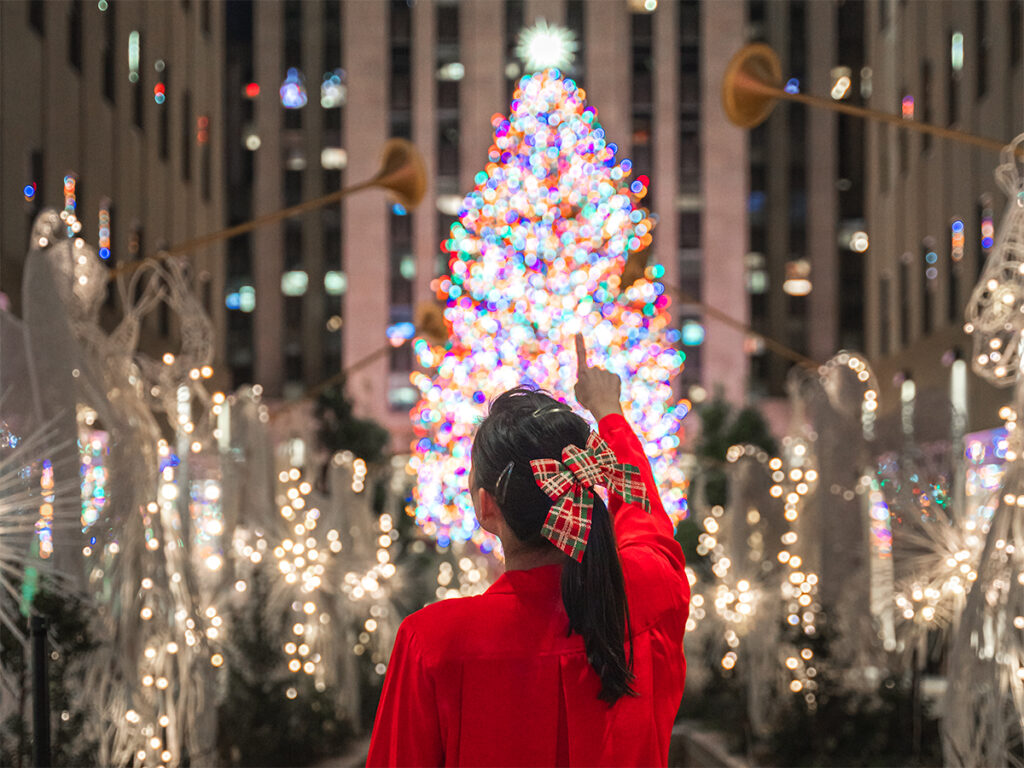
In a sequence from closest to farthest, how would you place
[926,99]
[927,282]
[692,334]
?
[926,99]
[927,282]
[692,334]

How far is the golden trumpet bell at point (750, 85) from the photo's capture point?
7.19 m

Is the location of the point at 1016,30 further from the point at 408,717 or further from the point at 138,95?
the point at 408,717

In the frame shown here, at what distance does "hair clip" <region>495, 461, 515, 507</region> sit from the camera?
241 centimetres

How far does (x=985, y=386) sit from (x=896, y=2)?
11870mm

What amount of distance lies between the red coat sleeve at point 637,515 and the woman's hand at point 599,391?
0.05m

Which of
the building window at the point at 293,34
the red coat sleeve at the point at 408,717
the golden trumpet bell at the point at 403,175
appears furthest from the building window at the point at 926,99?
the building window at the point at 293,34

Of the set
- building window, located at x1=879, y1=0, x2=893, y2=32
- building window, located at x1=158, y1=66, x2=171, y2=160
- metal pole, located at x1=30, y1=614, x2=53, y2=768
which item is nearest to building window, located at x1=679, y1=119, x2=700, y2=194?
building window, located at x1=879, y1=0, x2=893, y2=32

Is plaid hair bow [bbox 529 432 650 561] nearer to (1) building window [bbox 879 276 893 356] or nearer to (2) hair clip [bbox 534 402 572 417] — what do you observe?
(2) hair clip [bbox 534 402 572 417]

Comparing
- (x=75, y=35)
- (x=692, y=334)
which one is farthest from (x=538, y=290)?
(x=692, y=334)

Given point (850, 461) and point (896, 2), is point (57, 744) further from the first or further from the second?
point (896, 2)

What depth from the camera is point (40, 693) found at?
138 inches

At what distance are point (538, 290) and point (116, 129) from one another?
8.98 m

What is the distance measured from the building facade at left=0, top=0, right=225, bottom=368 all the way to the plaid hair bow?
973 cm

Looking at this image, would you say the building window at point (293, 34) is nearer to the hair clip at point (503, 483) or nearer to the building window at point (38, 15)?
the building window at point (38, 15)
